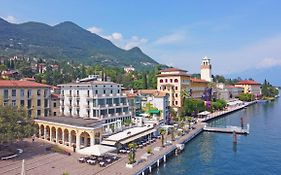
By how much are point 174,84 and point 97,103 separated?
48531mm

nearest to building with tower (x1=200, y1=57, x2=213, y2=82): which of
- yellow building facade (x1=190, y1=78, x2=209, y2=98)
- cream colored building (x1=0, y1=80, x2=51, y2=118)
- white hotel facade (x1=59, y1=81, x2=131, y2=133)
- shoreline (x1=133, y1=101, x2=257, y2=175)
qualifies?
yellow building facade (x1=190, y1=78, x2=209, y2=98)

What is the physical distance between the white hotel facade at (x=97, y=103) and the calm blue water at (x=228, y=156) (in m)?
14.2

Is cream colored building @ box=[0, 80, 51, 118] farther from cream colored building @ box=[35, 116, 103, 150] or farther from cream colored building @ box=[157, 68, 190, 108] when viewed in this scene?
cream colored building @ box=[157, 68, 190, 108]

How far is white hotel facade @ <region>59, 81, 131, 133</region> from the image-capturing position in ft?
182

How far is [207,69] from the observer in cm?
14850

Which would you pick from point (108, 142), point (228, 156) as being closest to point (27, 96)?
point (108, 142)

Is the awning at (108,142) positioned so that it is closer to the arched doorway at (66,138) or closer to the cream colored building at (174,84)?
the arched doorway at (66,138)

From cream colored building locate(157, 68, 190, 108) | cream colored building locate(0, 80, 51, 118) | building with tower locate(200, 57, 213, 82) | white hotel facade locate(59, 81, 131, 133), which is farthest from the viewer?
building with tower locate(200, 57, 213, 82)

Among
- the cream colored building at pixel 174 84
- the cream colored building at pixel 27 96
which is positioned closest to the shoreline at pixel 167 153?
the cream colored building at pixel 174 84

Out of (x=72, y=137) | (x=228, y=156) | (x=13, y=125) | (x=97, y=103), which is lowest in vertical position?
(x=228, y=156)

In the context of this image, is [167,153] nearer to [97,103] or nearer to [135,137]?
[135,137]

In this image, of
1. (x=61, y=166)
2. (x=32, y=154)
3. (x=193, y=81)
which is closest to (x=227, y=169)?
(x=61, y=166)

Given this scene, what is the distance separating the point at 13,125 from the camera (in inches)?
1597

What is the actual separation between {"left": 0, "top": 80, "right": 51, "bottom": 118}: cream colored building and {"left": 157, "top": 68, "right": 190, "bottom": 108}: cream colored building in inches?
1818
